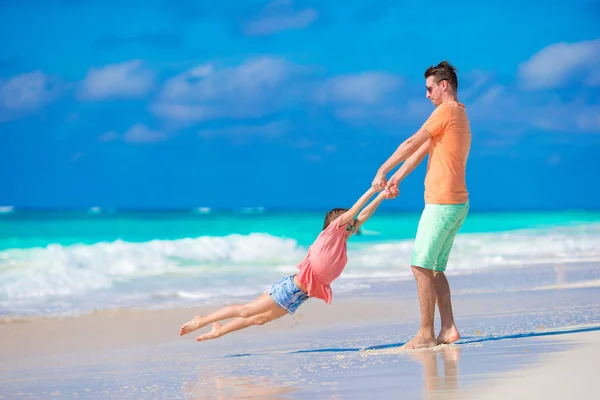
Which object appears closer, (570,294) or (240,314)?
(240,314)

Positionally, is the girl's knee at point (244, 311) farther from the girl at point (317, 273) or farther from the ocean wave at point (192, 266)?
the ocean wave at point (192, 266)

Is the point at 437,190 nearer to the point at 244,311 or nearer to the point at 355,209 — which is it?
the point at 355,209

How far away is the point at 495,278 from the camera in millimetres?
10555

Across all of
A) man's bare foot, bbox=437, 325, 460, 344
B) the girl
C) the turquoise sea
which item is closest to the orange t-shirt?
the girl

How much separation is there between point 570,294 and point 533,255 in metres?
7.12

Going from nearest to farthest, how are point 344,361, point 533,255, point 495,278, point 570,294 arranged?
point 344,361 → point 570,294 → point 495,278 → point 533,255

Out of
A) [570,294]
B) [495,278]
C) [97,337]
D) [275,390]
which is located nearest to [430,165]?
[275,390]

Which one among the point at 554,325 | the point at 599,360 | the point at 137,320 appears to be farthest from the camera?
the point at 137,320

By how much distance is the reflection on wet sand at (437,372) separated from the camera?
387cm

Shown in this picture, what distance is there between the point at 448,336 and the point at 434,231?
2.16 feet

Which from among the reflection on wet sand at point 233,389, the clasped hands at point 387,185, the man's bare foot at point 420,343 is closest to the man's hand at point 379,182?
the clasped hands at point 387,185

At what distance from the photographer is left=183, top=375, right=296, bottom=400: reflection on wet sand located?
400 centimetres

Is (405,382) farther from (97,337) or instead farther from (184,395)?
(97,337)

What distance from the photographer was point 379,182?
16.6 feet
